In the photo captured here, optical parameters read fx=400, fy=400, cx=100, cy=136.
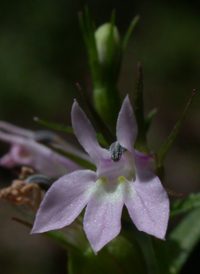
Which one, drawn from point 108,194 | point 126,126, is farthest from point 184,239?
point 126,126

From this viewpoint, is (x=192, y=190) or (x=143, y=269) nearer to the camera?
(x=143, y=269)

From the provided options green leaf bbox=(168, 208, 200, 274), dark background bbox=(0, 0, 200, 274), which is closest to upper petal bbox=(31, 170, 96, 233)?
green leaf bbox=(168, 208, 200, 274)

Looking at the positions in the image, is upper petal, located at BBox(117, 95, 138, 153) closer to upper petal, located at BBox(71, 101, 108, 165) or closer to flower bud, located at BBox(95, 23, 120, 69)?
upper petal, located at BBox(71, 101, 108, 165)

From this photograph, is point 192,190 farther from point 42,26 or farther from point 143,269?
point 143,269

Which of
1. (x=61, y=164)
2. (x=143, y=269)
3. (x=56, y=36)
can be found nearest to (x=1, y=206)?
(x=56, y=36)

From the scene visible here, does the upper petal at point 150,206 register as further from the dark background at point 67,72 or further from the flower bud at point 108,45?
the dark background at point 67,72

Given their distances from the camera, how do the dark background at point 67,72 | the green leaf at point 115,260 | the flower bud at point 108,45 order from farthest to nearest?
the dark background at point 67,72 → the flower bud at point 108,45 → the green leaf at point 115,260

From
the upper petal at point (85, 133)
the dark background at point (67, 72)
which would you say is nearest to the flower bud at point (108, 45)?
the upper petal at point (85, 133)
